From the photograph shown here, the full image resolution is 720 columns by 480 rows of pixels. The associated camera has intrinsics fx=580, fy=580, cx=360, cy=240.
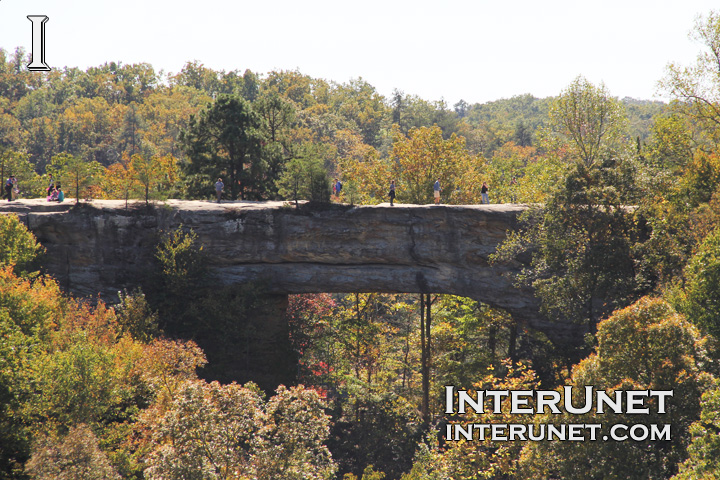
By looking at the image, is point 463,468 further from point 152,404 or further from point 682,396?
point 152,404

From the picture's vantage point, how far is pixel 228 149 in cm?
3678

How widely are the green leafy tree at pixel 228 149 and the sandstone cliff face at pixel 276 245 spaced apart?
5.12 metres

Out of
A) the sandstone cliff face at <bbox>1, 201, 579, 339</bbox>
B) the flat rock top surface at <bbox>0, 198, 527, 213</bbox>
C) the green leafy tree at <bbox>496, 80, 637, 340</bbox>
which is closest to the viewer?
the green leafy tree at <bbox>496, 80, 637, 340</bbox>

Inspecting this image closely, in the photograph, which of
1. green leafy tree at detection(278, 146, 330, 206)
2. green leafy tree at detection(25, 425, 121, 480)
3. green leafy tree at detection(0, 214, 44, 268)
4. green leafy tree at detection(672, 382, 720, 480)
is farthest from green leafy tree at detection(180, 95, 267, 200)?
green leafy tree at detection(672, 382, 720, 480)

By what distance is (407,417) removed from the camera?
105ft

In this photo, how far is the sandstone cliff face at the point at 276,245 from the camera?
31.1 metres

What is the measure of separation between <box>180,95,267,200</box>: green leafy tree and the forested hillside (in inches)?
5.4

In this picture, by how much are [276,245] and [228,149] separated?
8.47 meters

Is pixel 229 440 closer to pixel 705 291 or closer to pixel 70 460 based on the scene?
pixel 70 460

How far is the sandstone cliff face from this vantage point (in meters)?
31.1

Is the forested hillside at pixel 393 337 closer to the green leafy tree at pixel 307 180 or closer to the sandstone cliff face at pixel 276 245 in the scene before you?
the green leafy tree at pixel 307 180

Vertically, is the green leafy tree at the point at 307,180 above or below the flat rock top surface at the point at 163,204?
above
